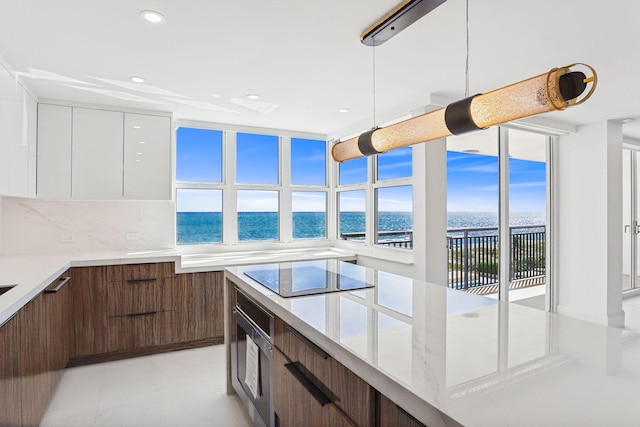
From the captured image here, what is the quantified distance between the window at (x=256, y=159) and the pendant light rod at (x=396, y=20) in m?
2.70

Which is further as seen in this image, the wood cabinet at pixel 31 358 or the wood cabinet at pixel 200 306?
Result: the wood cabinet at pixel 200 306

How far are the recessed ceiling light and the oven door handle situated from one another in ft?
5.66

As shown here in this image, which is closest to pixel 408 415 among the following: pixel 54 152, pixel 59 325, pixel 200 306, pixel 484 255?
pixel 59 325

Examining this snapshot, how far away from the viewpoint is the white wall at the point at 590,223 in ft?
13.5

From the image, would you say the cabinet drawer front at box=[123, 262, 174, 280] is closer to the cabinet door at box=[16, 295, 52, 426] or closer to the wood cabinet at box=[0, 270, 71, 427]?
the wood cabinet at box=[0, 270, 71, 427]

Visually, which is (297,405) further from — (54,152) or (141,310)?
(54,152)

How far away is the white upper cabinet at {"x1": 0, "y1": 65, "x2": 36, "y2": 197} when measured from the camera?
257 cm

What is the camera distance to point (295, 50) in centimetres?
238

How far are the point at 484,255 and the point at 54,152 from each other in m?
5.47

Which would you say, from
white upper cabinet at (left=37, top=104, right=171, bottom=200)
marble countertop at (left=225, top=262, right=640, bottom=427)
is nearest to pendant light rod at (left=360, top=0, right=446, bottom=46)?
marble countertop at (left=225, top=262, right=640, bottom=427)

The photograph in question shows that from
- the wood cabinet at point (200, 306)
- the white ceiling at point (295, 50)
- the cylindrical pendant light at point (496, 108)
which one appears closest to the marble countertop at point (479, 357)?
the cylindrical pendant light at point (496, 108)

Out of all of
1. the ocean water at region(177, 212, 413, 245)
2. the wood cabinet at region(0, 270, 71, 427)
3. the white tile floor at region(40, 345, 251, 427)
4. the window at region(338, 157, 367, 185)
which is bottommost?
the white tile floor at region(40, 345, 251, 427)

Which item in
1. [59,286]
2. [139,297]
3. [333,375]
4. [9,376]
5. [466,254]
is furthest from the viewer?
[466,254]

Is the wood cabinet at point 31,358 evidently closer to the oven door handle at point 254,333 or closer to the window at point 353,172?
the oven door handle at point 254,333
